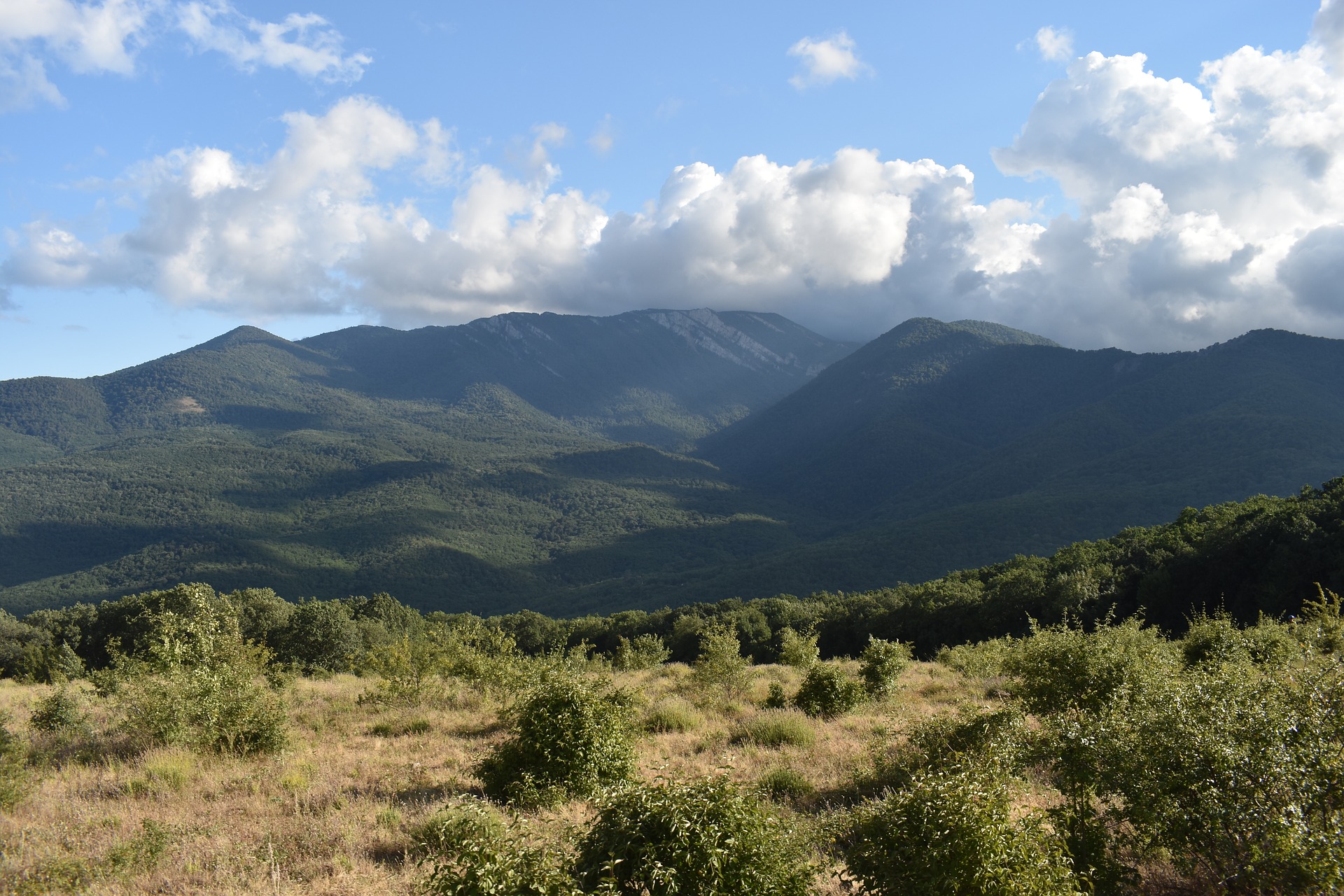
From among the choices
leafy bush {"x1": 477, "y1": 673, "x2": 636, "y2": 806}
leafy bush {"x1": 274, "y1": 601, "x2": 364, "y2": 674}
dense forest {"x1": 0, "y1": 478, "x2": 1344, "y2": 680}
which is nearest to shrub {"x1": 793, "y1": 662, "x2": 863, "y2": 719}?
leafy bush {"x1": 477, "y1": 673, "x2": 636, "y2": 806}

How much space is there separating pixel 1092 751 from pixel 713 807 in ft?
16.0

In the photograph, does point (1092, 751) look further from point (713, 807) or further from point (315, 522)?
point (315, 522)

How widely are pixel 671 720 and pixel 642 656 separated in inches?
541

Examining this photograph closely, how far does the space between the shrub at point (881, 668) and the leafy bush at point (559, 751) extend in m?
10.3

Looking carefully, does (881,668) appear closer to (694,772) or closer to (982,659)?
(982,659)

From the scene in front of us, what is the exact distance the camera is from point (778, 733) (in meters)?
15.5

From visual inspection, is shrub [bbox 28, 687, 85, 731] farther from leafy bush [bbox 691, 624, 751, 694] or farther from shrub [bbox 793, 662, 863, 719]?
shrub [bbox 793, 662, 863, 719]

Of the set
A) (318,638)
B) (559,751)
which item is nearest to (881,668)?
(559,751)

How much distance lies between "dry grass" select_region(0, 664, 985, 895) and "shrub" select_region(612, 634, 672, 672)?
10.0 metres

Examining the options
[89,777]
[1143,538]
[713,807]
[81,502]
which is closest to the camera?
[713,807]

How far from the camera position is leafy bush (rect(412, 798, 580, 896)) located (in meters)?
5.92

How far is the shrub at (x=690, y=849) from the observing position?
237 inches

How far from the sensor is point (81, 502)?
191 m

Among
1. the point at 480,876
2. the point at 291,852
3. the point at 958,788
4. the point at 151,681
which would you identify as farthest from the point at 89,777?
the point at 958,788
